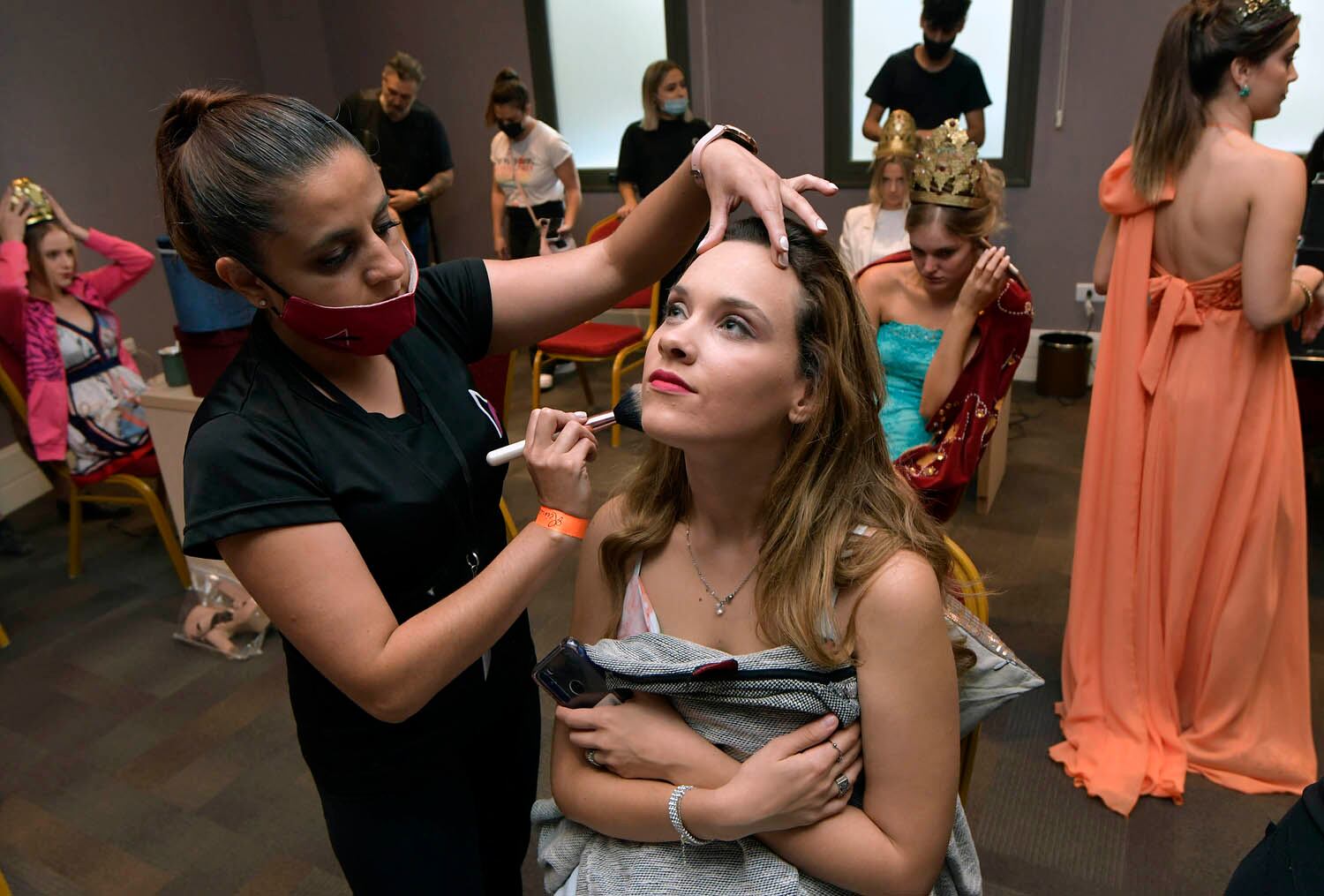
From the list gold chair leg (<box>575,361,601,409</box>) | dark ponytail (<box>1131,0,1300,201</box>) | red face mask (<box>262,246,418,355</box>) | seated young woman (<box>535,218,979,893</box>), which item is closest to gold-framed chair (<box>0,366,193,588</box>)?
gold chair leg (<box>575,361,601,409</box>)

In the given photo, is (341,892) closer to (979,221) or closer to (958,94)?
(979,221)

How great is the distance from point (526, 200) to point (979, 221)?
10.0 ft

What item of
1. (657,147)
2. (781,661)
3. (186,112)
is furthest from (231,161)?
(657,147)

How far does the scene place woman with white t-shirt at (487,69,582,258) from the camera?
4.56 metres

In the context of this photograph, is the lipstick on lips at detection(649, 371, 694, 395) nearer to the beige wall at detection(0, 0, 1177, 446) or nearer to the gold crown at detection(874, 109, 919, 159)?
the gold crown at detection(874, 109, 919, 159)

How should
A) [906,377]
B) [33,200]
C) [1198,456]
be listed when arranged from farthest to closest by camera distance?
[33,200] < [906,377] < [1198,456]

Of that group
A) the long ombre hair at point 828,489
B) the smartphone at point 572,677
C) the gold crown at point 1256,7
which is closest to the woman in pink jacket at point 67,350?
the smartphone at point 572,677

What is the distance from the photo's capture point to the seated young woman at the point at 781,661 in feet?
3.35

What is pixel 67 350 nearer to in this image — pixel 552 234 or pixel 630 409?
pixel 552 234

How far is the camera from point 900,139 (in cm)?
355

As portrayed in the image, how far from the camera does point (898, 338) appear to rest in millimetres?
2301

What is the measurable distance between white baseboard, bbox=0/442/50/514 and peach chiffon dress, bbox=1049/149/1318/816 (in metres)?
4.26

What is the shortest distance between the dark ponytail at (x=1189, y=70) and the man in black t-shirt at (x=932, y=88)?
2.03 metres

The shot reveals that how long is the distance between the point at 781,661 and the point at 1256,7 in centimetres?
164
